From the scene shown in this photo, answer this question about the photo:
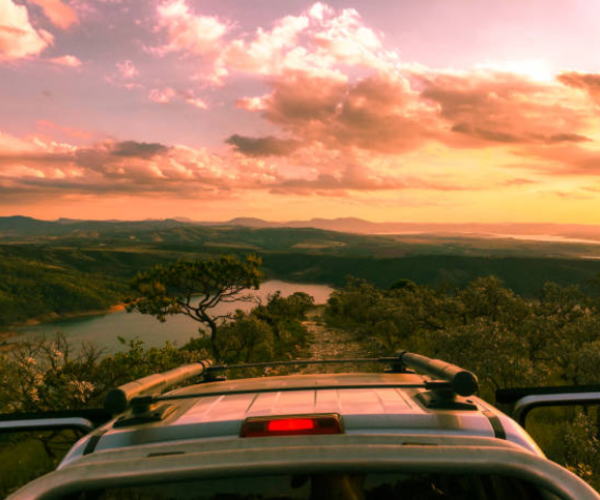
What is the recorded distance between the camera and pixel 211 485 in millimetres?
1969

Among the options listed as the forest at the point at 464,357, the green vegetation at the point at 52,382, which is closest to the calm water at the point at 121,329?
the forest at the point at 464,357

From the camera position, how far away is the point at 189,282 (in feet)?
87.7

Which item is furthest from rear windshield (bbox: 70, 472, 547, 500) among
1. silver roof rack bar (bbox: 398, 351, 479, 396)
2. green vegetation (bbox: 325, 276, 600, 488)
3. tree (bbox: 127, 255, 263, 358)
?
tree (bbox: 127, 255, 263, 358)

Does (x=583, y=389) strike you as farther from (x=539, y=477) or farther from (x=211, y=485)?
(x=211, y=485)

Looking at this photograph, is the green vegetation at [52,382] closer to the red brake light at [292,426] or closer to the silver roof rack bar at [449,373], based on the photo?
the silver roof rack bar at [449,373]

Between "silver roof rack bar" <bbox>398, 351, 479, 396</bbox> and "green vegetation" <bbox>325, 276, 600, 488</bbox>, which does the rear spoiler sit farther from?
"green vegetation" <bbox>325, 276, 600, 488</bbox>

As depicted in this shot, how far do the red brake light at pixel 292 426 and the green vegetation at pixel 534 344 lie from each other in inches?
308

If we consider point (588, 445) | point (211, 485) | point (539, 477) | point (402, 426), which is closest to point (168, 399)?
point (211, 485)

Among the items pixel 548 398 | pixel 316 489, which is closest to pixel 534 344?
pixel 548 398

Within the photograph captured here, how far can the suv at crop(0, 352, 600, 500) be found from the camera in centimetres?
151

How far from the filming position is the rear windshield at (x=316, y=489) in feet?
6.19

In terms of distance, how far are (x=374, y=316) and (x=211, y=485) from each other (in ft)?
114

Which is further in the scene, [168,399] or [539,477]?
[168,399]

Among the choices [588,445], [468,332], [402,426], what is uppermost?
[402,426]
